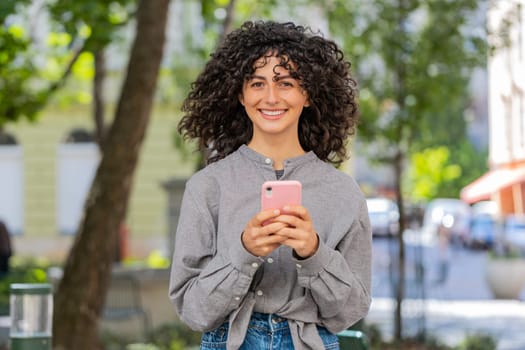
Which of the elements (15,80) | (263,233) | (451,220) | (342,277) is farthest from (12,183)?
(263,233)

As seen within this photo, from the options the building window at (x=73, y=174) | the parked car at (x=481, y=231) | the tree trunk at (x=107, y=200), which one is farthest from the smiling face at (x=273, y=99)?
the parked car at (x=481, y=231)

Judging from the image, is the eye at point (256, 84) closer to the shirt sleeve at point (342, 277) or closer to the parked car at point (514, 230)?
the shirt sleeve at point (342, 277)

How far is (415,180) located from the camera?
6281 cm

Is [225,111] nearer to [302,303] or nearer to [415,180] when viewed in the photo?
[302,303]

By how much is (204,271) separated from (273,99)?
534mm

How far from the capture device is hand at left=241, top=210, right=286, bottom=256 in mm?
2873

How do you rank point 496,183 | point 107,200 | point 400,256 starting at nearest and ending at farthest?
1. point 107,200
2. point 400,256
3. point 496,183

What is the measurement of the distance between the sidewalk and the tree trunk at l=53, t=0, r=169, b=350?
4.30 metres

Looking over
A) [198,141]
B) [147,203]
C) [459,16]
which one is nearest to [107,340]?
[459,16]

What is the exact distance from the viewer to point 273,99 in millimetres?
→ 3281

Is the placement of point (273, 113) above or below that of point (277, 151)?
above

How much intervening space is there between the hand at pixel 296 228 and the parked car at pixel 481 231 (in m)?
42.0

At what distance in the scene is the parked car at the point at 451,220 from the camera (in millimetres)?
46719

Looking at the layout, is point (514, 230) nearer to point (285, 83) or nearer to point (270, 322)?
point (285, 83)
